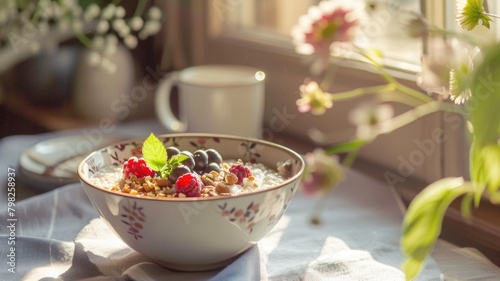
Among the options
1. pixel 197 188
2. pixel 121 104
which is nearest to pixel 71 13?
pixel 121 104

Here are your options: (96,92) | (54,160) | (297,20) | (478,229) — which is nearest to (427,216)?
(478,229)

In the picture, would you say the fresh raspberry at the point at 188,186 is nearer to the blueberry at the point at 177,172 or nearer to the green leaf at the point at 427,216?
the blueberry at the point at 177,172

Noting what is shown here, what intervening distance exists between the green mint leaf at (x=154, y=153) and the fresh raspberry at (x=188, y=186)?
37mm

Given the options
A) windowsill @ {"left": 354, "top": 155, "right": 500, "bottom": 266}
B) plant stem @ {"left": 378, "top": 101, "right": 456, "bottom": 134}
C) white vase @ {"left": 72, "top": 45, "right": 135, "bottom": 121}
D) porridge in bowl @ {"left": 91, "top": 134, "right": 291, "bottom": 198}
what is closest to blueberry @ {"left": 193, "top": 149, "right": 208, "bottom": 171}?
porridge in bowl @ {"left": 91, "top": 134, "right": 291, "bottom": 198}

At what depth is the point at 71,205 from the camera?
0.86 metres

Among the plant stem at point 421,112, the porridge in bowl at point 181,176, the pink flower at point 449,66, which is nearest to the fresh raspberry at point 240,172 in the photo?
the porridge in bowl at point 181,176

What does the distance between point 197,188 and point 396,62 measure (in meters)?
0.43

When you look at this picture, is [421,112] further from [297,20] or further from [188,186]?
[297,20]

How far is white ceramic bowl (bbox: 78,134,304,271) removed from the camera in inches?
24.1

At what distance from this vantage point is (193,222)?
0.62 meters

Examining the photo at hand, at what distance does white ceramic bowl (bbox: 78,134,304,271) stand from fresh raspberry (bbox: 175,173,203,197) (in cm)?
3

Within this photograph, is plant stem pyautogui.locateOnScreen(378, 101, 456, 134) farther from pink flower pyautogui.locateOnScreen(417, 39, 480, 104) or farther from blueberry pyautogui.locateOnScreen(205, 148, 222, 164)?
blueberry pyautogui.locateOnScreen(205, 148, 222, 164)

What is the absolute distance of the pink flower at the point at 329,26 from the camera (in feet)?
1.37

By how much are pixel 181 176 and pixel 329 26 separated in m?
0.27
